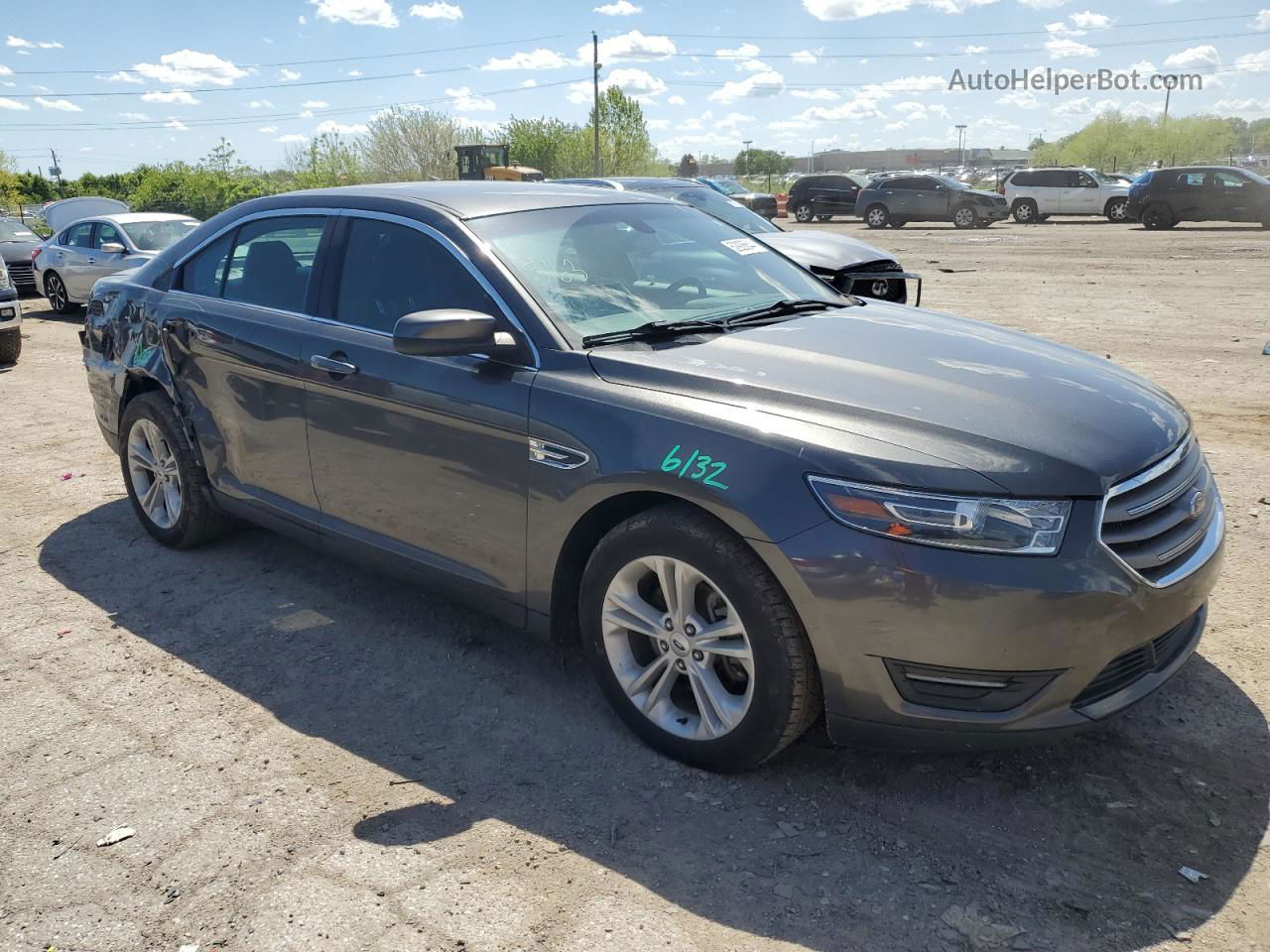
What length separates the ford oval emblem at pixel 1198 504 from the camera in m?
3.02

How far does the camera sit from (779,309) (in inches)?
155

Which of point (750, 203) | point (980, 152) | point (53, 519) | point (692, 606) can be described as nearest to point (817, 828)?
point (692, 606)

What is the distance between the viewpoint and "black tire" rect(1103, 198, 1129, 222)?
1222 inches

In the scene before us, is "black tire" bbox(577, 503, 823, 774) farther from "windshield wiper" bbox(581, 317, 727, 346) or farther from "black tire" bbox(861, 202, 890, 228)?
"black tire" bbox(861, 202, 890, 228)

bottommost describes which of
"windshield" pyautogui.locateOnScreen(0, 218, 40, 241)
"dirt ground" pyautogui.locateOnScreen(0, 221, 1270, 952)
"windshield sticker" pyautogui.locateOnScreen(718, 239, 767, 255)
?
"dirt ground" pyautogui.locateOnScreen(0, 221, 1270, 952)

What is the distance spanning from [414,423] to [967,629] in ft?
6.71

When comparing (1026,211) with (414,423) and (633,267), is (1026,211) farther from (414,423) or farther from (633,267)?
(414,423)

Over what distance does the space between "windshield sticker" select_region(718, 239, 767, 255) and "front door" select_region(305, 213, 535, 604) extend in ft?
4.28

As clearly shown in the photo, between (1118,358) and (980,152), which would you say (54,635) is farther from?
(980,152)

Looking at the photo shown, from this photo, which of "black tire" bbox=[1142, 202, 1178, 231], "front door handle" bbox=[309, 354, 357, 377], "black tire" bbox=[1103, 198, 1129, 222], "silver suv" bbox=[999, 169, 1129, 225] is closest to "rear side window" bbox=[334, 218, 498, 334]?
"front door handle" bbox=[309, 354, 357, 377]

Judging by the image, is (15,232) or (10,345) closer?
(10,345)

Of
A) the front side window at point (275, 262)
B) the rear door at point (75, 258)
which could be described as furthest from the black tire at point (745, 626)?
the rear door at point (75, 258)

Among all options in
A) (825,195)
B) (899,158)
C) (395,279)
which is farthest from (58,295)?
(899,158)

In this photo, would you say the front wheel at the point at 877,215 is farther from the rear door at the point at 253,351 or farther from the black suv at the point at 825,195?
the rear door at the point at 253,351
